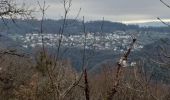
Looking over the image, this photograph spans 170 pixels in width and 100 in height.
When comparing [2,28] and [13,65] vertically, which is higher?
[2,28]

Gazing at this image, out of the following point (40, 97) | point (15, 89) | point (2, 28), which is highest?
point (2, 28)

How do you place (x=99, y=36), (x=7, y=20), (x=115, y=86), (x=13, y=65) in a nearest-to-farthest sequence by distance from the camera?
(x=115, y=86) < (x=99, y=36) < (x=7, y=20) < (x=13, y=65)

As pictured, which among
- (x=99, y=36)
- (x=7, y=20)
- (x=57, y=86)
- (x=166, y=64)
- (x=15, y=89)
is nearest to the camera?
(x=166, y=64)

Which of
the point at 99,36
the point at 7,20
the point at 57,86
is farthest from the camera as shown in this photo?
the point at 7,20

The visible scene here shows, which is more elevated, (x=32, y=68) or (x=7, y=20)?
(x=7, y=20)

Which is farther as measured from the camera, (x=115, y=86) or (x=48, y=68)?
(x=48, y=68)

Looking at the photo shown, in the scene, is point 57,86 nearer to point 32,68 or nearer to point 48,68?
point 48,68

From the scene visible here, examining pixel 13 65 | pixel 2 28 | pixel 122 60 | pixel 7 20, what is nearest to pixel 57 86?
pixel 122 60

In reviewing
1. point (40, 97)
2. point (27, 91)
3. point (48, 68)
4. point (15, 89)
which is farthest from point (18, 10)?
point (15, 89)

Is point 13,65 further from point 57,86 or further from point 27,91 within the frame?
point 57,86
